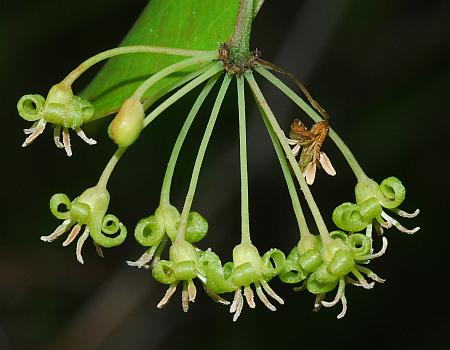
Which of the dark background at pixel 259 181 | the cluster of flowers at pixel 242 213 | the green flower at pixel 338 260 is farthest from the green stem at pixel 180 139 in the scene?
the dark background at pixel 259 181

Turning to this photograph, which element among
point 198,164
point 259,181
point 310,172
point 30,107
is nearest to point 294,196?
point 310,172

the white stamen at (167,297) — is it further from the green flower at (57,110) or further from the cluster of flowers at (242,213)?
the green flower at (57,110)

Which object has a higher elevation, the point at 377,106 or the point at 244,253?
the point at 377,106

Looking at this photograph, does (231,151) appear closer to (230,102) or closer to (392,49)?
(230,102)

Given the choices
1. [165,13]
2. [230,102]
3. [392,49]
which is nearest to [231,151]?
[230,102]

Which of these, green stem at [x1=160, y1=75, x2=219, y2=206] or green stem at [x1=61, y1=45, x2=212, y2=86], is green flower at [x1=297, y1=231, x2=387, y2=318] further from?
green stem at [x1=61, y1=45, x2=212, y2=86]

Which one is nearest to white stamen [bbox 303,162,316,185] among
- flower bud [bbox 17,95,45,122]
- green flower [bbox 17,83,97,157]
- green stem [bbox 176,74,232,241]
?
green stem [bbox 176,74,232,241]
